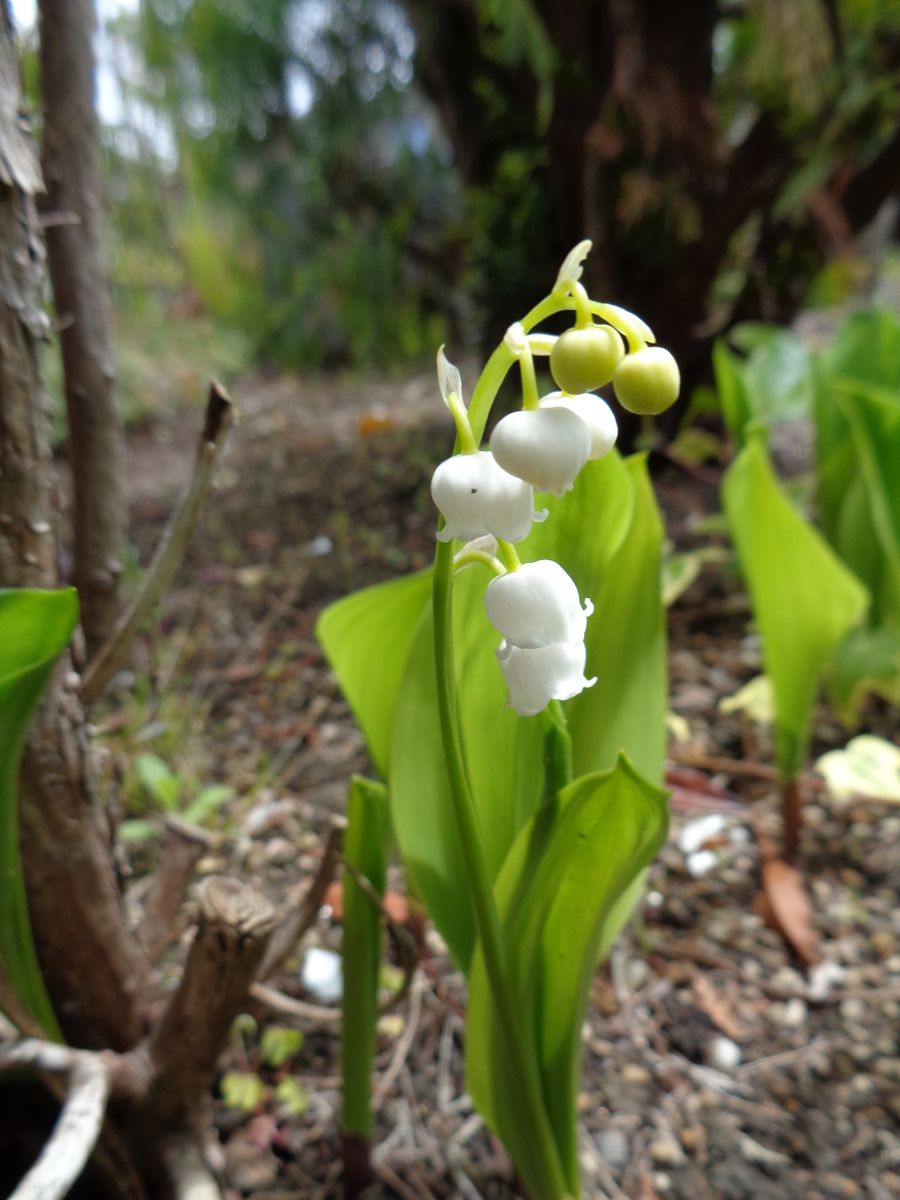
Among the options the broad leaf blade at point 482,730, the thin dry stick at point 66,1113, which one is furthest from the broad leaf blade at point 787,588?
the thin dry stick at point 66,1113

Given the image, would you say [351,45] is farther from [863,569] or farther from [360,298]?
[863,569]

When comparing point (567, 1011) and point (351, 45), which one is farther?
point (351, 45)

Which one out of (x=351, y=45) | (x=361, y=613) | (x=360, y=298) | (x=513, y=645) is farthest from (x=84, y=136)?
(x=360, y=298)

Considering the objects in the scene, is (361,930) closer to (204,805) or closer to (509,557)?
(509,557)

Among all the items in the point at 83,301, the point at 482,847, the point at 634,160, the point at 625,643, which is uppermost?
the point at 634,160

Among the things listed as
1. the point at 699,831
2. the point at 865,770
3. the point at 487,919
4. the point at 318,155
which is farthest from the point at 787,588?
the point at 318,155

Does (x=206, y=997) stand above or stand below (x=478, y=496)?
below
